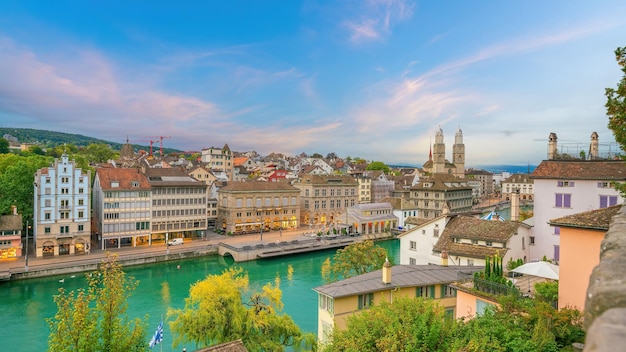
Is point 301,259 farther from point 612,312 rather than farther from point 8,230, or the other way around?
point 612,312

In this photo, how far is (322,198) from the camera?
73.7 metres

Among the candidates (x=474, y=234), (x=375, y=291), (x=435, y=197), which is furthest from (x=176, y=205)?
(x=435, y=197)

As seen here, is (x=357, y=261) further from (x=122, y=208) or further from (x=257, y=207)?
(x=257, y=207)

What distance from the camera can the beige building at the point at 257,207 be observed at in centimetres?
6184

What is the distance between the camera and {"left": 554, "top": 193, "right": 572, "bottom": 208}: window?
2838 cm

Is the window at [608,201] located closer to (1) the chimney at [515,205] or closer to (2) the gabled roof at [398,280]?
(1) the chimney at [515,205]

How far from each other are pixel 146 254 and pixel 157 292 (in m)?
10.6

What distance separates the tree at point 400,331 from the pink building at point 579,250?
3.62 meters

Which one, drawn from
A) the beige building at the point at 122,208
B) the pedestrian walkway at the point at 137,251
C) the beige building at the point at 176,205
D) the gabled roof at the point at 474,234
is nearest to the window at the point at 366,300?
the gabled roof at the point at 474,234

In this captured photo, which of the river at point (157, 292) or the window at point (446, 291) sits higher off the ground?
the window at point (446, 291)

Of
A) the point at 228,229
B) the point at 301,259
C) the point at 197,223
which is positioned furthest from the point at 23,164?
the point at 301,259

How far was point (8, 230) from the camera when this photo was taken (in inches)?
1640

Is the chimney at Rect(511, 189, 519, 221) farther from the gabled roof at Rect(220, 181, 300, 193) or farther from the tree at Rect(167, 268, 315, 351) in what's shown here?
the gabled roof at Rect(220, 181, 300, 193)

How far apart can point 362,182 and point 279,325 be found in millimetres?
71300
